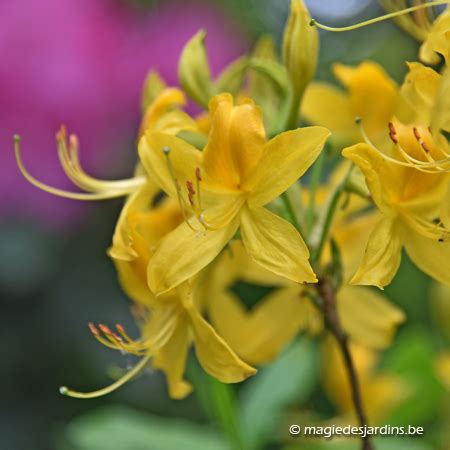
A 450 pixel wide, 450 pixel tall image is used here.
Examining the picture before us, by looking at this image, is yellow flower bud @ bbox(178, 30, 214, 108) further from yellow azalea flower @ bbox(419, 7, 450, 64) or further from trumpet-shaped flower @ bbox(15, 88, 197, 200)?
yellow azalea flower @ bbox(419, 7, 450, 64)

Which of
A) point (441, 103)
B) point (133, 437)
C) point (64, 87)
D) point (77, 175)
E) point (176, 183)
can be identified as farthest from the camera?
point (64, 87)

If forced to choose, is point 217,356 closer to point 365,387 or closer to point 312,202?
point 312,202

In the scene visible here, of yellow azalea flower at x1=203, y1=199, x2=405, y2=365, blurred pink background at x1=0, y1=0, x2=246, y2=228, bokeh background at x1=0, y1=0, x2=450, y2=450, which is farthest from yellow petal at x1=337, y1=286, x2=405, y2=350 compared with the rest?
blurred pink background at x1=0, y1=0, x2=246, y2=228

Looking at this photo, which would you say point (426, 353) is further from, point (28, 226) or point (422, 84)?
point (28, 226)

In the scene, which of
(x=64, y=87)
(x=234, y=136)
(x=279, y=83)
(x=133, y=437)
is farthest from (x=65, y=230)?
(x=234, y=136)

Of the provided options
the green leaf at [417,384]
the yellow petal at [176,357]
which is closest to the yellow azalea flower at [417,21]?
the yellow petal at [176,357]

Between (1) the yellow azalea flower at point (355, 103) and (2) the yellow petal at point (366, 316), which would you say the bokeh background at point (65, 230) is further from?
(1) the yellow azalea flower at point (355, 103)
